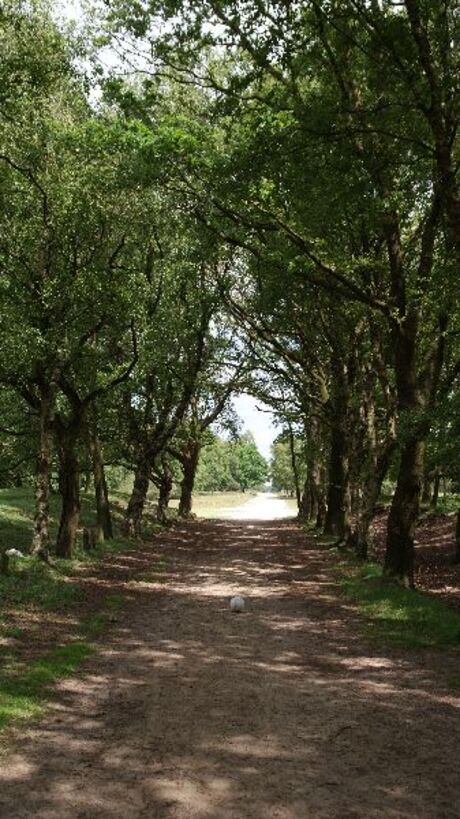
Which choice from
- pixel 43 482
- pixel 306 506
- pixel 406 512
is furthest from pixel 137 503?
pixel 306 506

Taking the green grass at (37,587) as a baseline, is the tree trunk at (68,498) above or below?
above

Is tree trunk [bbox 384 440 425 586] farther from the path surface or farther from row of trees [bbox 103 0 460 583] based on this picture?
the path surface

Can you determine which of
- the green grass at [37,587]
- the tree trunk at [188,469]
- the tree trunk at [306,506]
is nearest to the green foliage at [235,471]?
the tree trunk at [306,506]

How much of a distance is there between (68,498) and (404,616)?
1201 centimetres

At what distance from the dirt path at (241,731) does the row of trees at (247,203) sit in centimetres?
533

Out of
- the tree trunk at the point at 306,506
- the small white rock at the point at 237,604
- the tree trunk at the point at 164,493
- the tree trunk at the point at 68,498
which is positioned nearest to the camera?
the small white rock at the point at 237,604

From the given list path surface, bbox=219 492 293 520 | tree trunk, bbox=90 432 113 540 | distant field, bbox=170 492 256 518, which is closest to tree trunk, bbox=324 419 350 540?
tree trunk, bbox=90 432 113 540

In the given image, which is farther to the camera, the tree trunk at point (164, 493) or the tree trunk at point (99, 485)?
the tree trunk at point (164, 493)

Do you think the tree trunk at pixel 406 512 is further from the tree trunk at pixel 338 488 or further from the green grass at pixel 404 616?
the tree trunk at pixel 338 488

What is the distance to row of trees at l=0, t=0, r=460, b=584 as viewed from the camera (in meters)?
13.2

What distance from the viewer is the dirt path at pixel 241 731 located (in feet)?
19.8

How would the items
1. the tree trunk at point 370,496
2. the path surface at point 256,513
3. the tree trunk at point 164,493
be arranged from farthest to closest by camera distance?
the path surface at point 256,513 → the tree trunk at point 164,493 → the tree trunk at point 370,496

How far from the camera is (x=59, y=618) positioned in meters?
13.9

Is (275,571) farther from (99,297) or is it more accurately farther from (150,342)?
(99,297)
